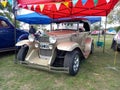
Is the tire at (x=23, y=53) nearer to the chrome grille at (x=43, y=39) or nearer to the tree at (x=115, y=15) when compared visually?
the chrome grille at (x=43, y=39)

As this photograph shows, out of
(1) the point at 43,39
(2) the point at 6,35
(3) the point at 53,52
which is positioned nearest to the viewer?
(3) the point at 53,52

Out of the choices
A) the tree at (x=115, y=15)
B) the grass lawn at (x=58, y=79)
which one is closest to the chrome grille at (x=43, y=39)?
the grass lawn at (x=58, y=79)

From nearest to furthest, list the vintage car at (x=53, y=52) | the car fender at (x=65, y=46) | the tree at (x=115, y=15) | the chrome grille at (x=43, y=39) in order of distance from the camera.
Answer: the car fender at (x=65, y=46) < the vintage car at (x=53, y=52) < the chrome grille at (x=43, y=39) < the tree at (x=115, y=15)

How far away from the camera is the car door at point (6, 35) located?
7914mm

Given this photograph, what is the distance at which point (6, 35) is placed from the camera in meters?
8.09

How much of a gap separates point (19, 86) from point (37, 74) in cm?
102

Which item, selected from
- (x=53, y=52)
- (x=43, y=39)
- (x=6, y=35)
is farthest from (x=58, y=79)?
(x=6, y=35)

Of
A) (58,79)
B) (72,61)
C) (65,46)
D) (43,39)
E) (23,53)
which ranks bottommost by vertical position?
(58,79)

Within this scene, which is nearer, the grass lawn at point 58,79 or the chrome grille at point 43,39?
the grass lawn at point 58,79

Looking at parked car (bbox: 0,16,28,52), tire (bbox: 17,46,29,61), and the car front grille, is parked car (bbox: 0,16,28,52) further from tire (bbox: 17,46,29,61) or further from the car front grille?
the car front grille

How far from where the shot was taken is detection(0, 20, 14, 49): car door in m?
7.91

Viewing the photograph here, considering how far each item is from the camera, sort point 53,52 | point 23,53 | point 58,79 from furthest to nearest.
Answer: point 23,53, point 53,52, point 58,79

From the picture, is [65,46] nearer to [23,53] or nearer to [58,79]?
[58,79]

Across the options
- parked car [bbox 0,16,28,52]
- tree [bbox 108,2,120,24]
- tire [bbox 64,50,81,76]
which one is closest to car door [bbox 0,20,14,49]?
parked car [bbox 0,16,28,52]
